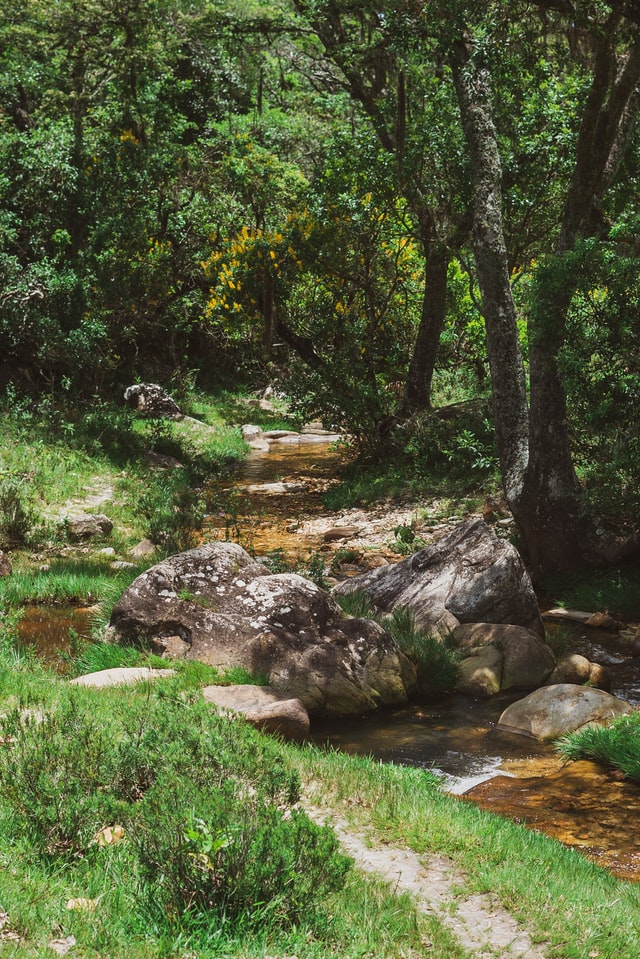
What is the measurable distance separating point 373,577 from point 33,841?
640cm

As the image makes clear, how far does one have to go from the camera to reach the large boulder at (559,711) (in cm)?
673

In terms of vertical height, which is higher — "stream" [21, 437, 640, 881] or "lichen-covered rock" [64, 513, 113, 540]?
"lichen-covered rock" [64, 513, 113, 540]

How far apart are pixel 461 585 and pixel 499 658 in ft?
3.86

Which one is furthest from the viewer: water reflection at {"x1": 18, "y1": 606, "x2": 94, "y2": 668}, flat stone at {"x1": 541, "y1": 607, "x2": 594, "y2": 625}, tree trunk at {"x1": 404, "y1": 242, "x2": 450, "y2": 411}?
tree trunk at {"x1": 404, "y1": 242, "x2": 450, "y2": 411}

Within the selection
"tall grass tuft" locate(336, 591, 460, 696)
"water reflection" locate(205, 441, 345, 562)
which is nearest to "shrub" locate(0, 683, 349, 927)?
"tall grass tuft" locate(336, 591, 460, 696)

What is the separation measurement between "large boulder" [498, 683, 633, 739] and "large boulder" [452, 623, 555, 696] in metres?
0.63

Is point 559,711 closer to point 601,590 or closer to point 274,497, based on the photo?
point 601,590

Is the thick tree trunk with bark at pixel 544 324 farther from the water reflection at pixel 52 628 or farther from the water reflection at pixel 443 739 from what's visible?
the water reflection at pixel 52 628

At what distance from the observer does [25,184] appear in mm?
18219

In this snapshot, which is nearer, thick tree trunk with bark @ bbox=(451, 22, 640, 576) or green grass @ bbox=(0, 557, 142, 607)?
green grass @ bbox=(0, 557, 142, 607)

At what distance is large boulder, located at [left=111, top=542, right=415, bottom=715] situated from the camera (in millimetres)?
7188

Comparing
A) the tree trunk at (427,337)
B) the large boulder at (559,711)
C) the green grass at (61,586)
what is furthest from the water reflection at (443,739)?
the tree trunk at (427,337)

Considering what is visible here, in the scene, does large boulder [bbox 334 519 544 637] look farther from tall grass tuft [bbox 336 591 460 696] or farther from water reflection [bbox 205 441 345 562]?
water reflection [bbox 205 441 345 562]

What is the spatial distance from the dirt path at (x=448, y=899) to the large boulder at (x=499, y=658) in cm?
345
